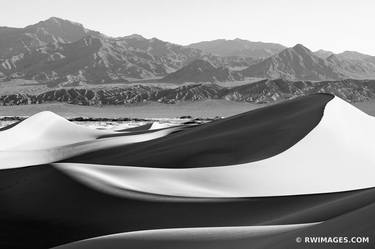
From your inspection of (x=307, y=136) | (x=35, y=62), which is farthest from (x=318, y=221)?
(x=35, y=62)

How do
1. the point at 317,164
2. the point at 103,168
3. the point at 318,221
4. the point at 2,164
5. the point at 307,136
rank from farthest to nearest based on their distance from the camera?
1. the point at 2,164
2. the point at 307,136
3. the point at 317,164
4. the point at 103,168
5. the point at 318,221

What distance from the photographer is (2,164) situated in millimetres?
12047

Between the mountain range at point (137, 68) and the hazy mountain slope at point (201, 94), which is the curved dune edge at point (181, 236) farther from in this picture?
the mountain range at point (137, 68)

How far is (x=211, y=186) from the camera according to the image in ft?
30.2

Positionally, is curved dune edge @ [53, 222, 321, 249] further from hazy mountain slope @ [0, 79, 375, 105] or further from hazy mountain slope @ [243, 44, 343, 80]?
hazy mountain slope @ [243, 44, 343, 80]

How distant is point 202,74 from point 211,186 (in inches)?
5935

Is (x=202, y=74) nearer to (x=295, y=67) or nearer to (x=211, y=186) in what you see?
(x=295, y=67)

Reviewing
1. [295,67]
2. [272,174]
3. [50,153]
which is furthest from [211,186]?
[295,67]

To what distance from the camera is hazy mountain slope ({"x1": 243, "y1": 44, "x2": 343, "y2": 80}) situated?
171 m

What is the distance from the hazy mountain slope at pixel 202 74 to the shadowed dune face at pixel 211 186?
467 ft

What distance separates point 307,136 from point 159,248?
5.97 m

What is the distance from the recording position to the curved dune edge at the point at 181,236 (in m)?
6.01

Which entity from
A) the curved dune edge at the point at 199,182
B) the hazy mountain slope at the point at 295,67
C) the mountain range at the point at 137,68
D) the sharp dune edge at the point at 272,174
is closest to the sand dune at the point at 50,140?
the curved dune edge at the point at 199,182

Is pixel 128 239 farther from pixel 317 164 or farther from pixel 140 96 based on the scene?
pixel 140 96
